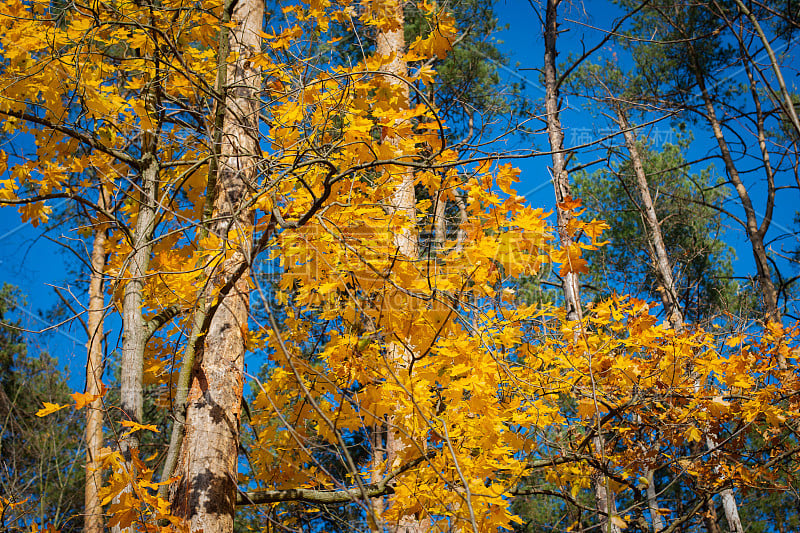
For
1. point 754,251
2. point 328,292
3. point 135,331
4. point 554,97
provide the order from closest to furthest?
point 328,292, point 135,331, point 554,97, point 754,251

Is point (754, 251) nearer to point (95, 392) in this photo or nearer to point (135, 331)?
point (135, 331)

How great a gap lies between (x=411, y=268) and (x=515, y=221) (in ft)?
1.52

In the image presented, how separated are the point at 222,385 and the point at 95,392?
9.08ft

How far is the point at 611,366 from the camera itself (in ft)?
11.8

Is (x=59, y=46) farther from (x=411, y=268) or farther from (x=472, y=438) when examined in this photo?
(x=472, y=438)

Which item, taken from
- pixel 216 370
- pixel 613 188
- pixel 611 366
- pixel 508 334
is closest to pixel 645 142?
pixel 613 188

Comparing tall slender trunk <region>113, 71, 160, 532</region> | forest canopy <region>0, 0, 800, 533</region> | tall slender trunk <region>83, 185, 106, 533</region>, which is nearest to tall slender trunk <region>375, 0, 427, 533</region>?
forest canopy <region>0, 0, 800, 533</region>

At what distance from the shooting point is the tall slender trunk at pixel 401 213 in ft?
8.20

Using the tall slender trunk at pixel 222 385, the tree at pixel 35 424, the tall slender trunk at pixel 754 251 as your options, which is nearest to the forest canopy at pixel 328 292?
the tall slender trunk at pixel 222 385

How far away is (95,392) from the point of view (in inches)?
180

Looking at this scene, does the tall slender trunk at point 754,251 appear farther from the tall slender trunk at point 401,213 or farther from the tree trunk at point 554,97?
the tall slender trunk at point 401,213

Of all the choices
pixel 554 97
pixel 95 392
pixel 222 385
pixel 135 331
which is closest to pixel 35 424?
pixel 95 392

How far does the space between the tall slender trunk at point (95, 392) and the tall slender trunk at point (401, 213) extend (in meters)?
1.27

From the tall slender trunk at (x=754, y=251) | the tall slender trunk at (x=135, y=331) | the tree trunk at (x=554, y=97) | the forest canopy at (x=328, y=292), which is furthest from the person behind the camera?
the tall slender trunk at (x=754, y=251)
